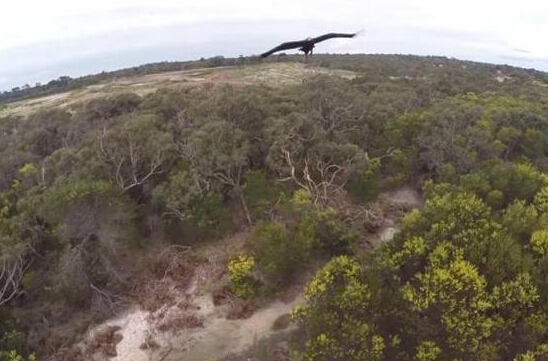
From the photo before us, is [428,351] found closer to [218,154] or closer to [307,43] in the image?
[307,43]

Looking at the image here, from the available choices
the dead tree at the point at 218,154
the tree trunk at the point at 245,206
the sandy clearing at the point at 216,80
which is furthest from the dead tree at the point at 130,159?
the sandy clearing at the point at 216,80

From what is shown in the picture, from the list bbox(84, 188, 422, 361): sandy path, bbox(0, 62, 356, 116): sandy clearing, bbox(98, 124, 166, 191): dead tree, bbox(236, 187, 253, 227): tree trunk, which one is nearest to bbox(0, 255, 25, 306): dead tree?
bbox(84, 188, 422, 361): sandy path

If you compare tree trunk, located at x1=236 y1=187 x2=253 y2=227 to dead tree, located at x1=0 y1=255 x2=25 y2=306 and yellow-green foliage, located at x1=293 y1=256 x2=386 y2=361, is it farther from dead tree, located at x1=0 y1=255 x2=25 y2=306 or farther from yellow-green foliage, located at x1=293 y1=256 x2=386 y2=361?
dead tree, located at x1=0 y1=255 x2=25 y2=306

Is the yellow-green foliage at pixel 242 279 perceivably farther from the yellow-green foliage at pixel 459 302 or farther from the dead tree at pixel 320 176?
the yellow-green foliage at pixel 459 302

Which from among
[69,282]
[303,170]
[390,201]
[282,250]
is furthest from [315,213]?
[69,282]

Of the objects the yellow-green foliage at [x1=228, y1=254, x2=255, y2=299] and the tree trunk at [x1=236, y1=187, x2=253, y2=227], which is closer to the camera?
the yellow-green foliage at [x1=228, y1=254, x2=255, y2=299]

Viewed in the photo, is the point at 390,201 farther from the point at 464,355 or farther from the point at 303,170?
the point at 464,355
